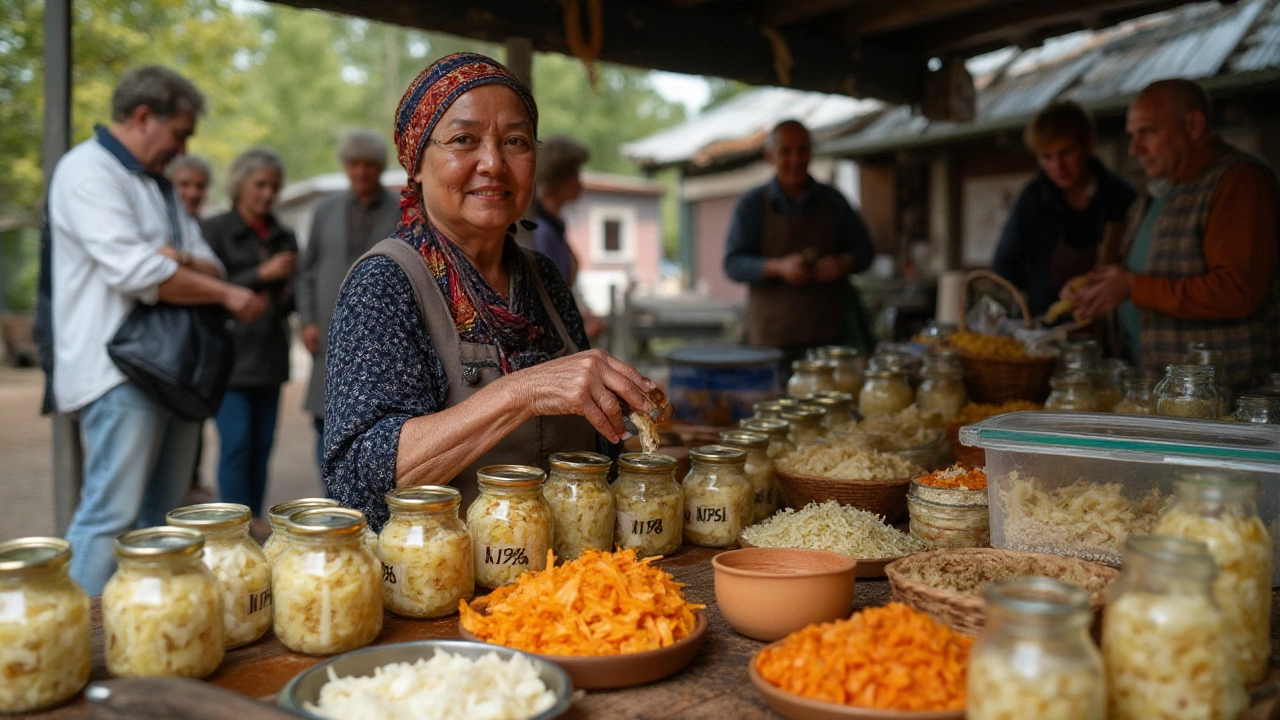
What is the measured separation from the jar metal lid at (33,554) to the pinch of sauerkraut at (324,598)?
33 centimetres

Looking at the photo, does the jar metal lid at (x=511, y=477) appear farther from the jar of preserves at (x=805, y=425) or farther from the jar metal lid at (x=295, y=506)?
the jar of preserves at (x=805, y=425)

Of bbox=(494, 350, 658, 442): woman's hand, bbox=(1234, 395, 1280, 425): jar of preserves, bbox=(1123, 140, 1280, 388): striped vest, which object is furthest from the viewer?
bbox=(1123, 140, 1280, 388): striped vest

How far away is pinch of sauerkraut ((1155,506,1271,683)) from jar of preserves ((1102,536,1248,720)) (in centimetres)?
22

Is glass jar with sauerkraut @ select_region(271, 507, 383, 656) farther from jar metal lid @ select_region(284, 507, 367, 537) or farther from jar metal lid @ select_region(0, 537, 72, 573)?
jar metal lid @ select_region(0, 537, 72, 573)

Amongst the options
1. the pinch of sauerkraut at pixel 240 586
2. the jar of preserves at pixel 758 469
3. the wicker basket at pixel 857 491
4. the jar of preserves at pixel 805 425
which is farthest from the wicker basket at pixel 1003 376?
the pinch of sauerkraut at pixel 240 586

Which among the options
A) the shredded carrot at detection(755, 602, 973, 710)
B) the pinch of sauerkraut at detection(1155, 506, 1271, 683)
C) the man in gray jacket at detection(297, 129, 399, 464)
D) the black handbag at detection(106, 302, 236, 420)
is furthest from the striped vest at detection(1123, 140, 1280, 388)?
the man in gray jacket at detection(297, 129, 399, 464)

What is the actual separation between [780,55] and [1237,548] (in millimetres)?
3938

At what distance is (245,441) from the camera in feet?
18.5

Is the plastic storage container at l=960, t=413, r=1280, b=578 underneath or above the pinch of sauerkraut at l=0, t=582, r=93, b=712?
above

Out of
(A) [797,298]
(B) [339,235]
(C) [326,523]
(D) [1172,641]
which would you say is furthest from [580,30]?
(D) [1172,641]

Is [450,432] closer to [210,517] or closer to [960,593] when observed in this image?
[210,517]

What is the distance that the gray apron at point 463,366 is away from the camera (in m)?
2.30

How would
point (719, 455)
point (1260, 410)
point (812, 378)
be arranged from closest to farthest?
1. point (719, 455)
2. point (1260, 410)
3. point (812, 378)

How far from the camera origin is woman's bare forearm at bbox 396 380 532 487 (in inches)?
80.4
